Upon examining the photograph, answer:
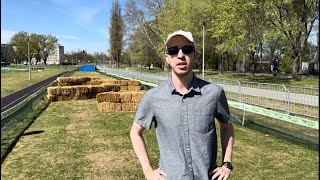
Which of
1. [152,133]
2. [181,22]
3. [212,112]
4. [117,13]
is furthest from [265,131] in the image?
[117,13]

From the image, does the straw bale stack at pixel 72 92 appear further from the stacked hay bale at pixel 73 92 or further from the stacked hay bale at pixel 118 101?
the stacked hay bale at pixel 118 101

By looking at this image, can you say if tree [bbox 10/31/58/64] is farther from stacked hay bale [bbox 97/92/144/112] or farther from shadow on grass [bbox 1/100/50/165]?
shadow on grass [bbox 1/100/50/165]

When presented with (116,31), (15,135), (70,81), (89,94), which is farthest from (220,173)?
(116,31)

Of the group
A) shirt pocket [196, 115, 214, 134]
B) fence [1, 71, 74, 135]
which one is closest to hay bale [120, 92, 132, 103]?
fence [1, 71, 74, 135]

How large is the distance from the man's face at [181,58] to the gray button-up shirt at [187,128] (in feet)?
0.35

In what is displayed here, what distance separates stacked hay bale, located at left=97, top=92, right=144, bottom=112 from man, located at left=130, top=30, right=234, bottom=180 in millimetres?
12636

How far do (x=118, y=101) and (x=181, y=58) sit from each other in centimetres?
1300

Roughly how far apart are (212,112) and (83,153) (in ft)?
20.8

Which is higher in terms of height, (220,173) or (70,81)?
(70,81)

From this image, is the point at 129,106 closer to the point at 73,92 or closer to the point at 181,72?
the point at 73,92

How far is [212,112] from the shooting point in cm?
239

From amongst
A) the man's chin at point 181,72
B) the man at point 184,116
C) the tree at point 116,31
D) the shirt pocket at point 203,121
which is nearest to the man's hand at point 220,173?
the man at point 184,116

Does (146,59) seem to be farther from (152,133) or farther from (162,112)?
(162,112)

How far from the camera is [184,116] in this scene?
7.59 ft
